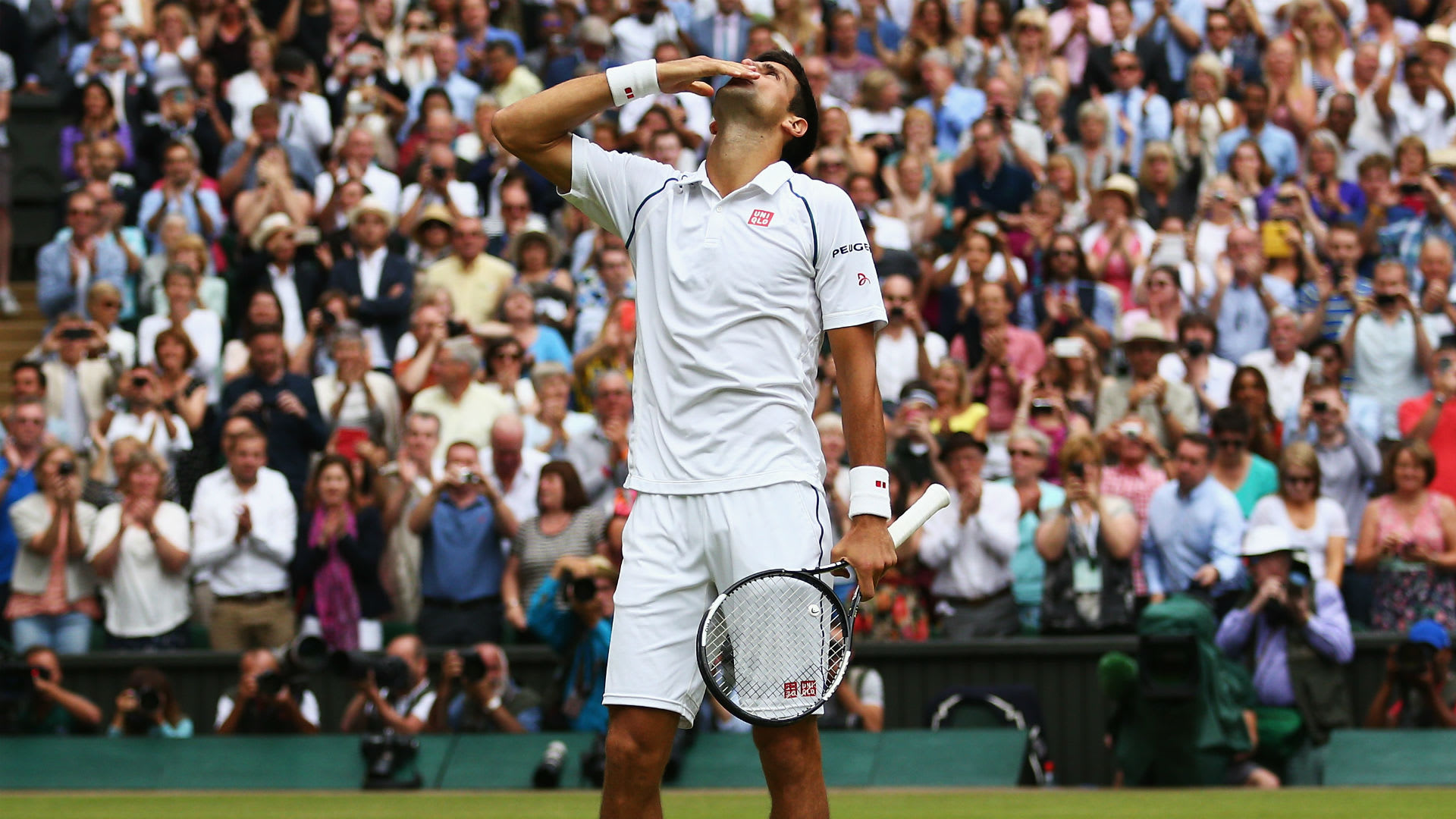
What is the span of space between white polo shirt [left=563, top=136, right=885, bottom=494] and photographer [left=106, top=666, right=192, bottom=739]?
6.06 metres

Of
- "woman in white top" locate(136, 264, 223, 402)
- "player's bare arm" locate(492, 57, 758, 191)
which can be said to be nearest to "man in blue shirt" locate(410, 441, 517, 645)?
"woman in white top" locate(136, 264, 223, 402)

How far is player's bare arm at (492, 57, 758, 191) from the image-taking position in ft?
15.9

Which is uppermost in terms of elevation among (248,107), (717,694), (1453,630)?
(248,107)

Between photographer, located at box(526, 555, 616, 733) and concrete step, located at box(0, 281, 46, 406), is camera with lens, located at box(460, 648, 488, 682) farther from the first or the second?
concrete step, located at box(0, 281, 46, 406)

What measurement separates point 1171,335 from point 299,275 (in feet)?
18.3

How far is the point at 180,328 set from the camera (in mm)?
12438

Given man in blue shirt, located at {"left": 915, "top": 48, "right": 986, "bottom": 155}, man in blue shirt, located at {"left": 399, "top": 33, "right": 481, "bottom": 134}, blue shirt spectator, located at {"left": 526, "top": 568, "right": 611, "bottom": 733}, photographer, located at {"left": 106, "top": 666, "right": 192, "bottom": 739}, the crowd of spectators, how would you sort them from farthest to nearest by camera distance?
1. man in blue shirt, located at {"left": 399, "top": 33, "right": 481, "bottom": 134}
2. man in blue shirt, located at {"left": 915, "top": 48, "right": 986, "bottom": 155}
3. the crowd of spectators
4. photographer, located at {"left": 106, "top": 666, "right": 192, "bottom": 739}
5. blue shirt spectator, located at {"left": 526, "top": 568, "right": 611, "bottom": 733}

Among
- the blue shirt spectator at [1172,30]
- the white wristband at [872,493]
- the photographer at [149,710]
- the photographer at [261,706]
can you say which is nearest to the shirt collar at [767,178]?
the white wristband at [872,493]

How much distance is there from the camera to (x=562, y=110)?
4.86 m

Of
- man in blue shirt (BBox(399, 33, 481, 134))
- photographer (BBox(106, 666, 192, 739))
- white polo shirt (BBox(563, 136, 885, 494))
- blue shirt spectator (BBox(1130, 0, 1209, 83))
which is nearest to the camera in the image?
white polo shirt (BBox(563, 136, 885, 494))

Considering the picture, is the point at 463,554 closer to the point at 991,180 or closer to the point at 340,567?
the point at 340,567

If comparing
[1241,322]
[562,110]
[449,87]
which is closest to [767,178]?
[562,110]

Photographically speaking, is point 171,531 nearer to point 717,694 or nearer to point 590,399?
point 590,399

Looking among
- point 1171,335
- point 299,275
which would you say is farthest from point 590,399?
point 1171,335
